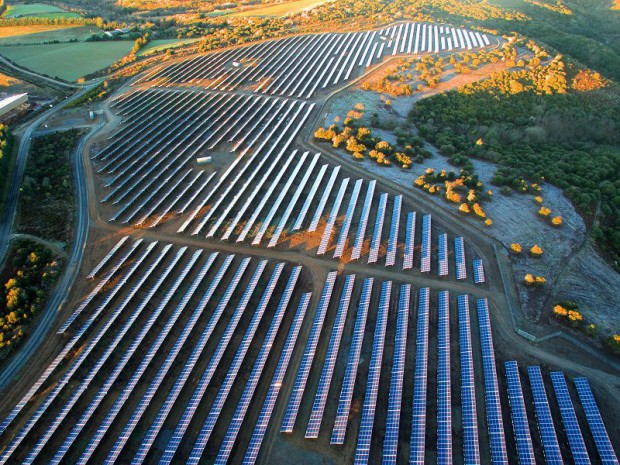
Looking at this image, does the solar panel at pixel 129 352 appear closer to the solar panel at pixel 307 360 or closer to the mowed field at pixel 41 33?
the solar panel at pixel 307 360

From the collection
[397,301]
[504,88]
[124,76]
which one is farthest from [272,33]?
[397,301]

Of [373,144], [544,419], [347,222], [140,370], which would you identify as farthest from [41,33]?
[544,419]

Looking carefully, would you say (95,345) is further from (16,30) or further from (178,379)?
(16,30)

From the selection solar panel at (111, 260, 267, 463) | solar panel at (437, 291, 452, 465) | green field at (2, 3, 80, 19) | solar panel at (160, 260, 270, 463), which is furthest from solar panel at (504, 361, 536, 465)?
green field at (2, 3, 80, 19)

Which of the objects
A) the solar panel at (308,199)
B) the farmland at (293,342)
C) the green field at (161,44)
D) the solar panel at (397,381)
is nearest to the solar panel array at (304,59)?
the green field at (161,44)

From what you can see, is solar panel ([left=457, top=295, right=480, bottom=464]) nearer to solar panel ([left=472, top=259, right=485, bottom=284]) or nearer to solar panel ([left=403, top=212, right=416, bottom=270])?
solar panel ([left=472, top=259, right=485, bottom=284])
